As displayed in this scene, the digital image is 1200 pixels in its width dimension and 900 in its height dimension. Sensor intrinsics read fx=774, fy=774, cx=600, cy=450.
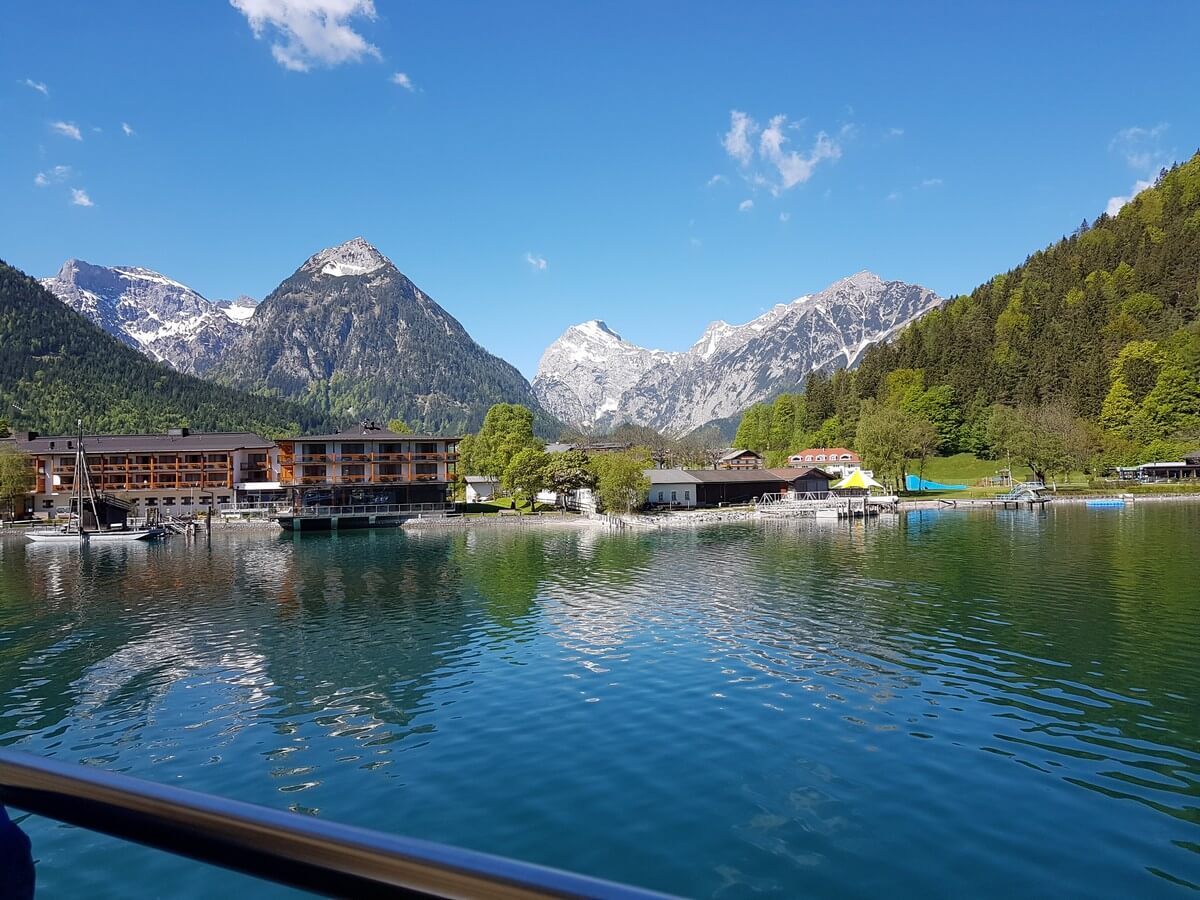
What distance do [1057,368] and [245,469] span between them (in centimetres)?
14722

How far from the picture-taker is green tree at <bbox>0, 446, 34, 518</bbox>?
10497cm

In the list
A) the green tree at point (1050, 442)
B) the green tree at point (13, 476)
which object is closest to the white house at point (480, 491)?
the green tree at point (13, 476)

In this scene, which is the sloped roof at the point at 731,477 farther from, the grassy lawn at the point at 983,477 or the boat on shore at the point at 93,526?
the boat on shore at the point at 93,526

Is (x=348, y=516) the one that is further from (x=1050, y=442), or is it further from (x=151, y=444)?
(x=1050, y=442)

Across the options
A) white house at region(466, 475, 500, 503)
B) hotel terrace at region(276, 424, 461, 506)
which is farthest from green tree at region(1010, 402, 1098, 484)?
hotel terrace at region(276, 424, 461, 506)

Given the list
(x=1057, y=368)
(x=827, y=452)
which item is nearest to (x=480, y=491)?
(x=827, y=452)

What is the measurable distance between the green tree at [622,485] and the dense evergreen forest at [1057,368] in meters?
44.0

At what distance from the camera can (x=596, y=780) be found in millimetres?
17125

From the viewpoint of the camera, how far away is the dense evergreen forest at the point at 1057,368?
126250 millimetres

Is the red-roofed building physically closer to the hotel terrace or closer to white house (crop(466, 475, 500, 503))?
white house (crop(466, 475, 500, 503))

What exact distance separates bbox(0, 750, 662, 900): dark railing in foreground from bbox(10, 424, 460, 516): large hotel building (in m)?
102

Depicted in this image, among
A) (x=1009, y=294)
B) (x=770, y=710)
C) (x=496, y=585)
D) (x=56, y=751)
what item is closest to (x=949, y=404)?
(x=1009, y=294)

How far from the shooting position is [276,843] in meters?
1.42

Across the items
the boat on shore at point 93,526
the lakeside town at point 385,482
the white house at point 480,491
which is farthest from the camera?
the white house at point 480,491
